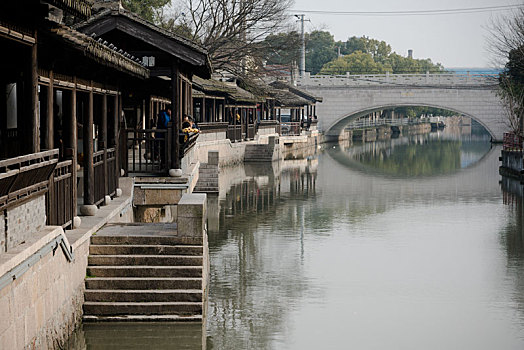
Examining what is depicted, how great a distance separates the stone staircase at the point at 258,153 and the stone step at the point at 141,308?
3423cm

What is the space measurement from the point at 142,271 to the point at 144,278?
11cm

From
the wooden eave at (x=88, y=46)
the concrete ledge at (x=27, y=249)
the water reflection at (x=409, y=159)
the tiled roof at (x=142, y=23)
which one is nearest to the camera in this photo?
the concrete ledge at (x=27, y=249)

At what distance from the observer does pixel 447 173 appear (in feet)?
141

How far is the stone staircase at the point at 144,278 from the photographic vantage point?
459 inches

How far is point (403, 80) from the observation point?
7294 cm

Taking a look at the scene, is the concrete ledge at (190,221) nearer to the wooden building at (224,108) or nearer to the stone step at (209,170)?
the stone step at (209,170)

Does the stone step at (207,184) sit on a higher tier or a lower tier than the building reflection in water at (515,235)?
higher

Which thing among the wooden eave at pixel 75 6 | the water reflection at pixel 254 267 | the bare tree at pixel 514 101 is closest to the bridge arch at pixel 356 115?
the bare tree at pixel 514 101

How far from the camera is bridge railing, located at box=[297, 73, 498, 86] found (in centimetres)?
7125

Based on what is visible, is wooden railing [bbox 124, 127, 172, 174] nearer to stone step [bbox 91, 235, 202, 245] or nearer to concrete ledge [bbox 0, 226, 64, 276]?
stone step [bbox 91, 235, 202, 245]

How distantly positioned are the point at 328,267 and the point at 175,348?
6.36 meters

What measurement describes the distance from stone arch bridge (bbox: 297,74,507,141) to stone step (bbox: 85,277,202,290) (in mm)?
57863

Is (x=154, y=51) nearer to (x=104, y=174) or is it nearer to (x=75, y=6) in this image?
(x=104, y=174)

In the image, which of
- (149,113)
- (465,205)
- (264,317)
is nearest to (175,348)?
(264,317)
